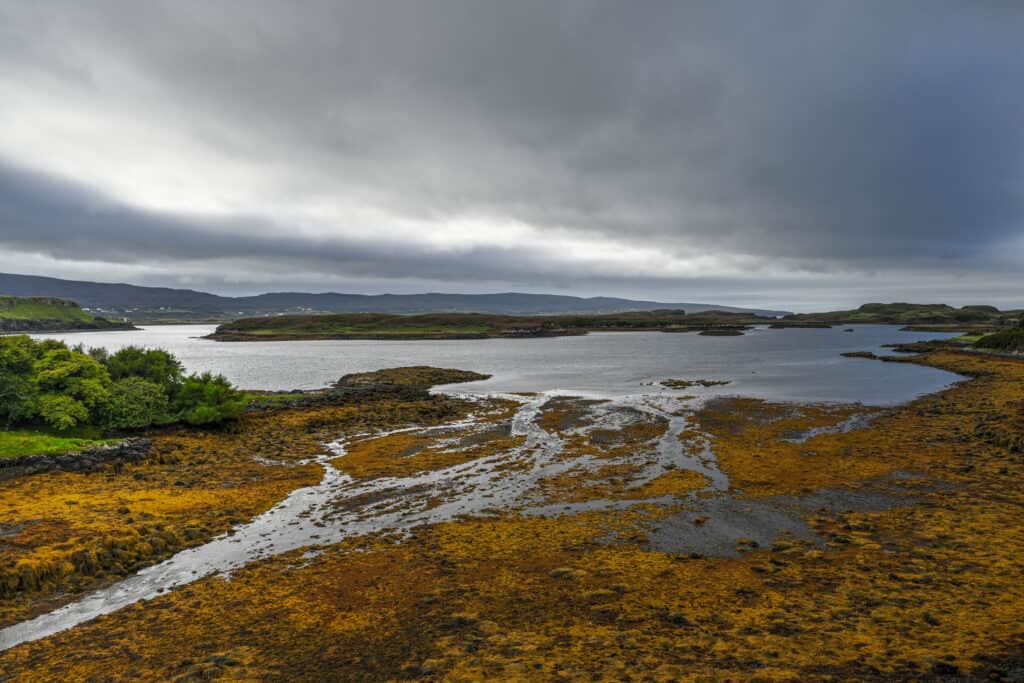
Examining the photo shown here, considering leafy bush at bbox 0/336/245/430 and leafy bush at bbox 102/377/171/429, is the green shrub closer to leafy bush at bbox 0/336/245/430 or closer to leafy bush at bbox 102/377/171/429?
leafy bush at bbox 0/336/245/430

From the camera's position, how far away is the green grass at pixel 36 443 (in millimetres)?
25047

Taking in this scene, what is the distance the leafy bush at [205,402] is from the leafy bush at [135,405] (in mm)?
938

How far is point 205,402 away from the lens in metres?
35.2

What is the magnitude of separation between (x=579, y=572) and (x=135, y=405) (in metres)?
32.7

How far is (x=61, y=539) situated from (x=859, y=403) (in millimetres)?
54800

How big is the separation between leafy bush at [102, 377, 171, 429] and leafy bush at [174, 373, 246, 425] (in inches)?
36.9

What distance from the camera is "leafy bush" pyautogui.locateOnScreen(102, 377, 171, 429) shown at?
107ft

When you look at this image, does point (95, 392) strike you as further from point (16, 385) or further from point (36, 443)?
point (36, 443)

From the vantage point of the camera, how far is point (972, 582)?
13.5 meters

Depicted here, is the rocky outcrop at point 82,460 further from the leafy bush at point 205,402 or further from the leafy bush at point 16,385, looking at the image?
the leafy bush at point 16,385

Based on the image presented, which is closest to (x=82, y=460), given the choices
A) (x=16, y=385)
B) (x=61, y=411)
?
(x=61, y=411)

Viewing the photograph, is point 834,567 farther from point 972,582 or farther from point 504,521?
point 504,521

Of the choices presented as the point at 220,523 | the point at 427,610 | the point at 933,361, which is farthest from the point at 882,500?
the point at 933,361

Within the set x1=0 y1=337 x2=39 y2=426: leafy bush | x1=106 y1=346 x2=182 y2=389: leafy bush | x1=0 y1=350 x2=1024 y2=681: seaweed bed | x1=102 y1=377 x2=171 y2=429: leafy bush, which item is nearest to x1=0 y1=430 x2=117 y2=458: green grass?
x1=0 y1=337 x2=39 y2=426: leafy bush
